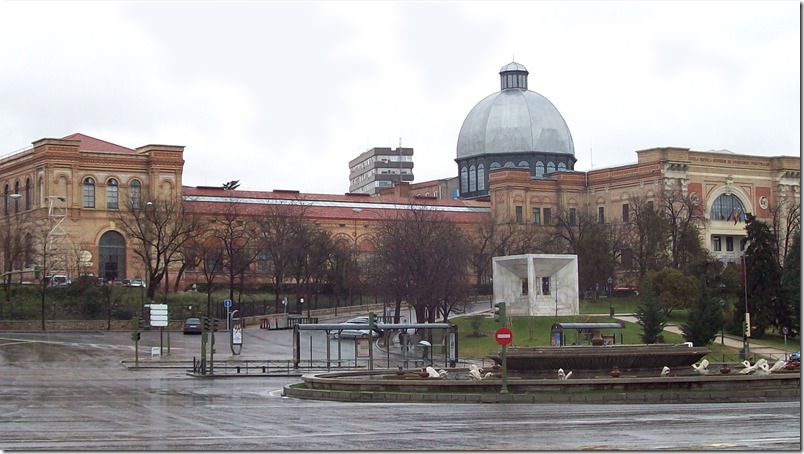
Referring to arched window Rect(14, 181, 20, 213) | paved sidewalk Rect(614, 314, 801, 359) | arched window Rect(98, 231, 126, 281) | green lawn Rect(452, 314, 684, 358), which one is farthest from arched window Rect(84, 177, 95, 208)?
paved sidewalk Rect(614, 314, 801, 359)

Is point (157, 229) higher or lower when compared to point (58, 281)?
higher

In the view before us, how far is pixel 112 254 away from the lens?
364 feet

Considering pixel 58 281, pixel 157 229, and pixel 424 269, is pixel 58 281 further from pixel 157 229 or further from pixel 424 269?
pixel 424 269

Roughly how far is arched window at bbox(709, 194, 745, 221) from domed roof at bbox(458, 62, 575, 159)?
19692 millimetres

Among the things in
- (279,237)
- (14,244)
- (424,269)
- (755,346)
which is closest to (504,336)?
(755,346)

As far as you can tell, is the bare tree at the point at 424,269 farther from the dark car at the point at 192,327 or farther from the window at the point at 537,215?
the window at the point at 537,215

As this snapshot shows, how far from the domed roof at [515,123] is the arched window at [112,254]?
147ft

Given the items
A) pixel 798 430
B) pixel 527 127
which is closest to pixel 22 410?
pixel 798 430

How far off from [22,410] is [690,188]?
96.7 meters

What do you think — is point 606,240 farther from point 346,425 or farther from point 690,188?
point 346,425

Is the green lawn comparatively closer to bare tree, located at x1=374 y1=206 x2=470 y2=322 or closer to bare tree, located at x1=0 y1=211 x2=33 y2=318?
bare tree, located at x1=374 y1=206 x2=470 y2=322

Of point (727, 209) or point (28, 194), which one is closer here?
point (28, 194)

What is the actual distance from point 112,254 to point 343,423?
83689 millimetres

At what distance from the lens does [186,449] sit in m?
25.0
